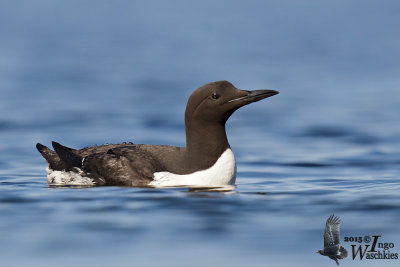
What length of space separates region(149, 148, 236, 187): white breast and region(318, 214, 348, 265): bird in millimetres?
2020

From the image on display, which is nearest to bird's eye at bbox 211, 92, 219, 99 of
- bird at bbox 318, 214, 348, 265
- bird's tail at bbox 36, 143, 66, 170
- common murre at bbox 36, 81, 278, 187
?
common murre at bbox 36, 81, 278, 187

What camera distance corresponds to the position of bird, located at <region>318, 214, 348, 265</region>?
8328 millimetres

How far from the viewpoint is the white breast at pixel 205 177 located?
10.7 meters

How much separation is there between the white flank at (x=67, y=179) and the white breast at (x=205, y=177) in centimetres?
85

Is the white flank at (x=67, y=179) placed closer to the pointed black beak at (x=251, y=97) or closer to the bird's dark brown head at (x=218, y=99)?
the bird's dark brown head at (x=218, y=99)

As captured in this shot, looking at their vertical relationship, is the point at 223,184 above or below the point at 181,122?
below

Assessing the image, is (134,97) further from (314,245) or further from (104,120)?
(314,245)

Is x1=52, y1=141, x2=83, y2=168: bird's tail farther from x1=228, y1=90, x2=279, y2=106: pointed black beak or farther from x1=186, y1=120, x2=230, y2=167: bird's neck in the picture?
x1=228, y1=90, x2=279, y2=106: pointed black beak

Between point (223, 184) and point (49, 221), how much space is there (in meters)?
2.23

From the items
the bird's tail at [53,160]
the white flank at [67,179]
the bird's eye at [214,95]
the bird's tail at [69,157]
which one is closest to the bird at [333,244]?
the bird's eye at [214,95]

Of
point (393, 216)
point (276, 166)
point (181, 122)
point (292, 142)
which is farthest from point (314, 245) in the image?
point (181, 122)

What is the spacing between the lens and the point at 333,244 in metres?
8.48

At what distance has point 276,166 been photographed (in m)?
13.5

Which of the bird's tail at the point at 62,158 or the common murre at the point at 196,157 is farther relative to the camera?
the bird's tail at the point at 62,158
